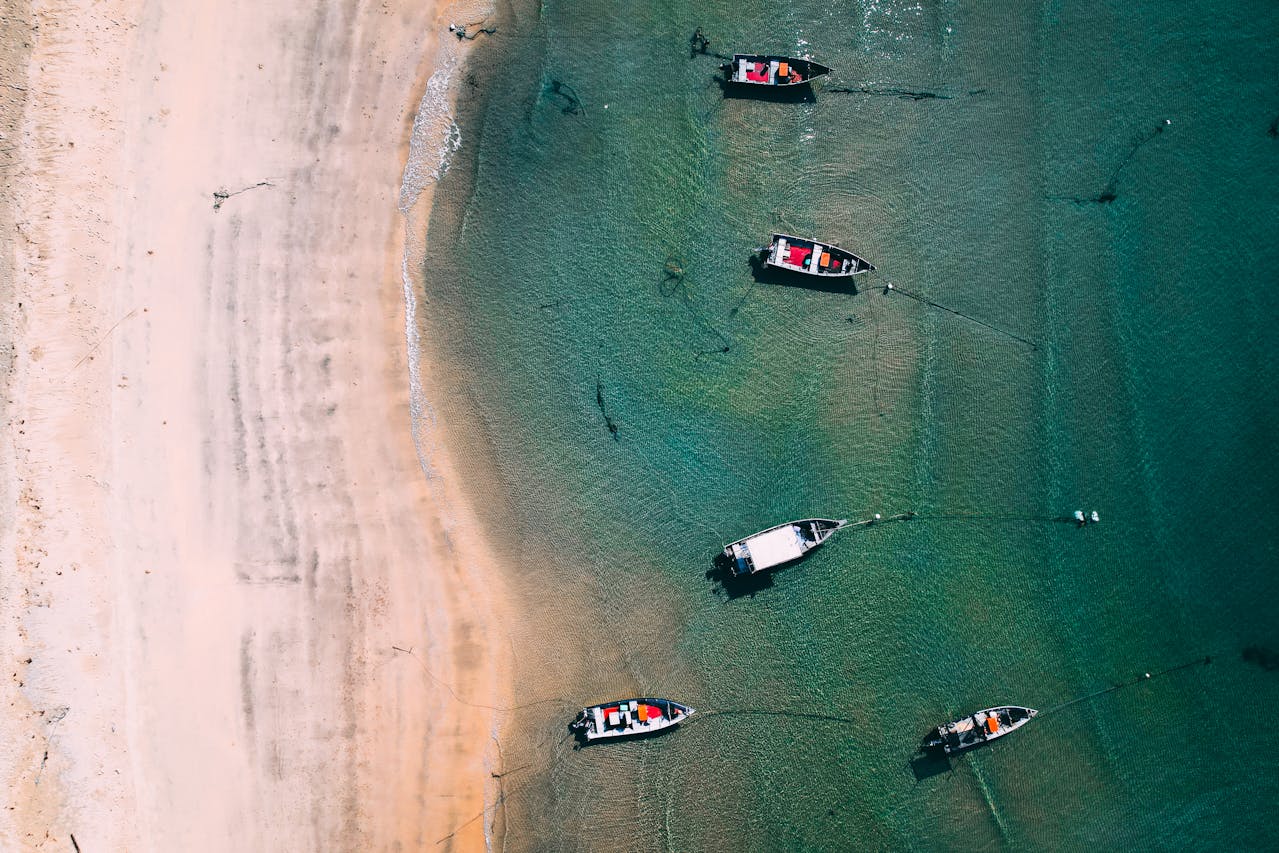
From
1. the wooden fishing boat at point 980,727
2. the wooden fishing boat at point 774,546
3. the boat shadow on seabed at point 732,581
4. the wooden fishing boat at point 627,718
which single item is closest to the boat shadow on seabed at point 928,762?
the wooden fishing boat at point 980,727

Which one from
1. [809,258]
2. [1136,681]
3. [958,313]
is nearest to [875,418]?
[958,313]

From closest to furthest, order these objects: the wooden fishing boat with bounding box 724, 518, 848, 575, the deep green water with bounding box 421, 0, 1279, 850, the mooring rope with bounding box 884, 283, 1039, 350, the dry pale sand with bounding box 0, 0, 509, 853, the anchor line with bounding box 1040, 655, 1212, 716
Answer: the dry pale sand with bounding box 0, 0, 509, 853 → the wooden fishing boat with bounding box 724, 518, 848, 575 → the deep green water with bounding box 421, 0, 1279, 850 → the anchor line with bounding box 1040, 655, 1212, 716 → the mooring rope with bounding box 884, 283, 1039, 350

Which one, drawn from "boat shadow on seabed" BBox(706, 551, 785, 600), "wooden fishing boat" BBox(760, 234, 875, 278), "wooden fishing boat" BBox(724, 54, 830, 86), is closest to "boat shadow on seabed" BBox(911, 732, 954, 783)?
"boat shadow on seabed" BBox(706, 551, 785, 600)

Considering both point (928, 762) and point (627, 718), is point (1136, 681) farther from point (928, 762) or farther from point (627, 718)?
point (627, 718)

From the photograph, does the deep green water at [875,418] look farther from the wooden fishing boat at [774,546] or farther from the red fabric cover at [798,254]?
the red fabric cover at [798,254]

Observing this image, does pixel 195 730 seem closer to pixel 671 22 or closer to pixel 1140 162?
pixel 671 22

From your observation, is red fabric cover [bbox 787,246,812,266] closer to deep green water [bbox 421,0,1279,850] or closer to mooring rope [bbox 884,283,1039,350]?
deep green water [bbox 421,0,1279,850]

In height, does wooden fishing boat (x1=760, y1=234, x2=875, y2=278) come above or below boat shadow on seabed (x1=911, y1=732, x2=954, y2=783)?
above
